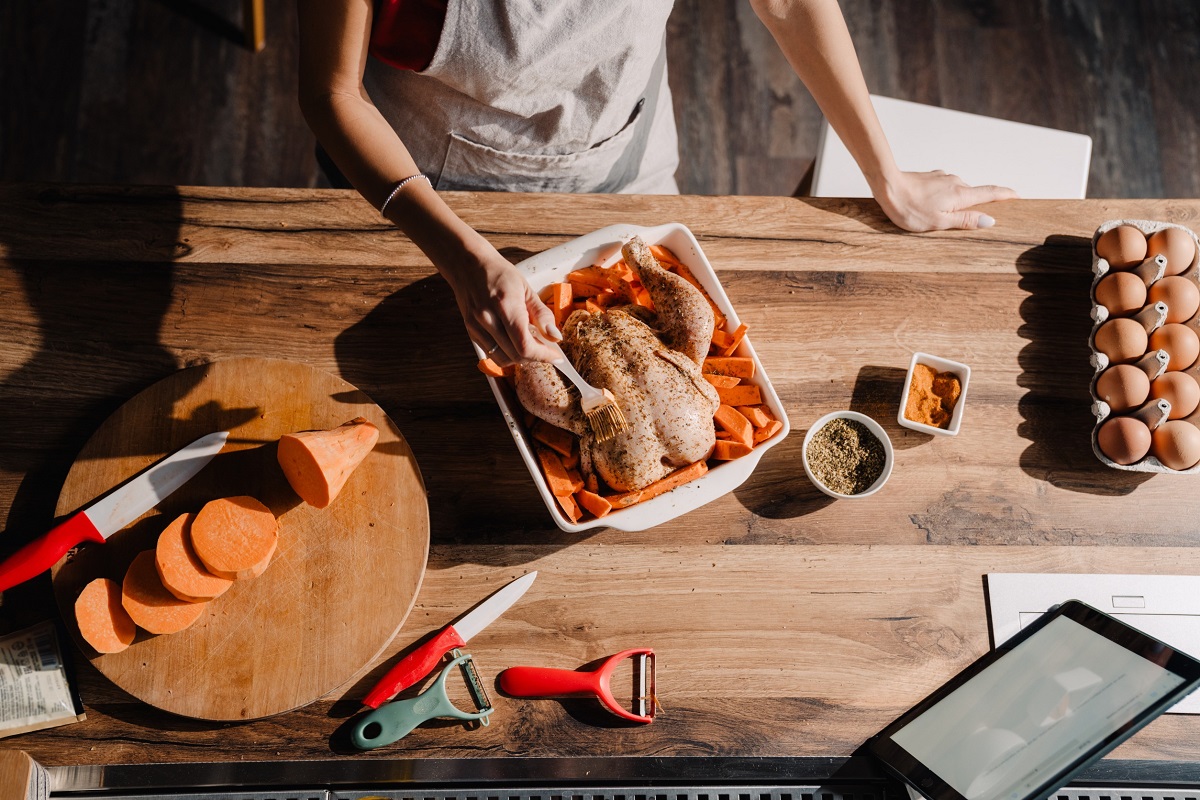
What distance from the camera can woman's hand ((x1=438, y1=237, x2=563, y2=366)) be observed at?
1.00 metres

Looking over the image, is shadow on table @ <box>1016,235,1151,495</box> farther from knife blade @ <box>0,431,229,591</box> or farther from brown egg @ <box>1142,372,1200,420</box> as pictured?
knife blade @ <box>0,431,229,591</box>

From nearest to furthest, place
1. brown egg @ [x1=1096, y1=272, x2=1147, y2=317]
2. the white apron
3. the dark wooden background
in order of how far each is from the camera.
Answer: the white apron < brown egg @ [x1=1096, y1=272, x2=1147, y2=317] < the dark wooden background

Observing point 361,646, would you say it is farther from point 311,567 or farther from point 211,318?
point 211,318

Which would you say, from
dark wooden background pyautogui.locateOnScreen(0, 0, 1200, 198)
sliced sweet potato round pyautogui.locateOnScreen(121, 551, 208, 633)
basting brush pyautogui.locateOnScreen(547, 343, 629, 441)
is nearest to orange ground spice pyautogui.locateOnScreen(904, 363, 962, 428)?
basting brush pyautogui.locateOnScreen(547, 343, 629, 441)

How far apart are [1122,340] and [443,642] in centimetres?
113

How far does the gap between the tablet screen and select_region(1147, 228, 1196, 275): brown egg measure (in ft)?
2.05

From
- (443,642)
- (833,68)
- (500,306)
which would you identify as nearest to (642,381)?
(500,306)

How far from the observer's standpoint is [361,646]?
109cm

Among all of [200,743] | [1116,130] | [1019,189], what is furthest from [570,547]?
[1116,130]

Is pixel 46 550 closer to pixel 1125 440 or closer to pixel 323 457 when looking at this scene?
pixel 323 457

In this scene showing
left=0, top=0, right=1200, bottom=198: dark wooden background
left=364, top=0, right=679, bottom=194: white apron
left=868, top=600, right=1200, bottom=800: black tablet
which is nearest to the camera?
left=868, top=600, right=1200, bottom=800: black tablet

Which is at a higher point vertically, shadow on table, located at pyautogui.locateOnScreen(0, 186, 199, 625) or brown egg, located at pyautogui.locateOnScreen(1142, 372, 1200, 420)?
shadow on table, located at pyautogui.locateOnScreen(0, 186, 199, 625)

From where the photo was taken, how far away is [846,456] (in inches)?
47.3

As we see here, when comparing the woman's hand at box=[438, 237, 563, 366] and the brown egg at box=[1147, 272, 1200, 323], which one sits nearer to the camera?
the woman's hand at box=[438, 237, 563, 366]
